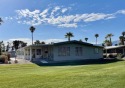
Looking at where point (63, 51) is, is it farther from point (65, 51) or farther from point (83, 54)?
point (83, 54)

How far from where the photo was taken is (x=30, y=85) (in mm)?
13047

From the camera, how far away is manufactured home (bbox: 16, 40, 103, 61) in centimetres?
4153

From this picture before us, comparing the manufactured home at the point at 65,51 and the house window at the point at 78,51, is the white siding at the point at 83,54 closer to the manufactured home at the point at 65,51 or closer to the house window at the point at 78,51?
the manufactured home at the point at 65,51

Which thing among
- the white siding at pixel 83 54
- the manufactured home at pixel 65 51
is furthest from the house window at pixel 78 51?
the white siding at pixel 83 54

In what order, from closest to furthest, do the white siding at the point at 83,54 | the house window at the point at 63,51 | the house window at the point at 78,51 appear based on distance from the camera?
the white siding at the point at 83,54 → the house window at the point at 63,51 → the house window at the point at 78,51

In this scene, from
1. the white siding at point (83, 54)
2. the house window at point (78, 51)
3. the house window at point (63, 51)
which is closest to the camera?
the white siding at point (83, 54)

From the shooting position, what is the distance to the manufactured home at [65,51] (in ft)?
136

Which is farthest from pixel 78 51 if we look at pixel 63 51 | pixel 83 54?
→ pixel 63 51

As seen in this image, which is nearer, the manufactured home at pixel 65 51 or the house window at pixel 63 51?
the manufactured home at pixel 65 51

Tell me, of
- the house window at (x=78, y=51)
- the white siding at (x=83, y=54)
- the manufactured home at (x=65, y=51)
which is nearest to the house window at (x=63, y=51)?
the manufactured home at (x=65, y=51)

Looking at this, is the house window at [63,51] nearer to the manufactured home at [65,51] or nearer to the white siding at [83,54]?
the manufactured home at [65,51]

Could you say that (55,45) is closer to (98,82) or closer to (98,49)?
(98,49)

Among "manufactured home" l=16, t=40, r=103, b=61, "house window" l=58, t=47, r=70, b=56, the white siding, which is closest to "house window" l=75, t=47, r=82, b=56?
"manufactured home" l=16, t=40, r=103, b=61

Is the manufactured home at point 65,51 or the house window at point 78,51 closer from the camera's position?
the manufactured home at point 65,51
